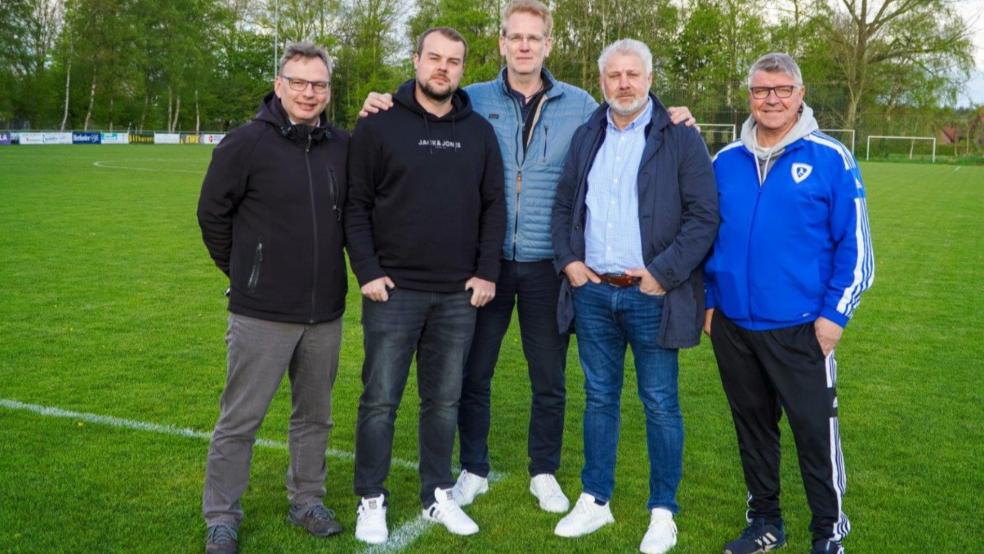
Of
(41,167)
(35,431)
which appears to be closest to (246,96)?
(41,167)

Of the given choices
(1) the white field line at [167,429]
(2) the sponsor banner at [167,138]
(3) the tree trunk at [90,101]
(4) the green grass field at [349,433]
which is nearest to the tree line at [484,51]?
(3) the tree trunk at [90,101]

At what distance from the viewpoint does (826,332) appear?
11.0 feet

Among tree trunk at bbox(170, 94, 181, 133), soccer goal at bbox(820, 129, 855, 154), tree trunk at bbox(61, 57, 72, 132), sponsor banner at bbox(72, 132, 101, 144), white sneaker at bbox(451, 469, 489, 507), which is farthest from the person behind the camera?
tree trunk at bbox(170, 94, 181, 133)

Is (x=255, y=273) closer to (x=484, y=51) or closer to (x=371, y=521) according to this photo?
(x=371, y=521)

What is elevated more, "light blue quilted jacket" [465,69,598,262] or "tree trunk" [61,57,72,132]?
"tree trunk" [61,57,72,132]

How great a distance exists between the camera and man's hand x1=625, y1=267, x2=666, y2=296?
353 cm

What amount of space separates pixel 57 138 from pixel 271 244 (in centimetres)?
4996

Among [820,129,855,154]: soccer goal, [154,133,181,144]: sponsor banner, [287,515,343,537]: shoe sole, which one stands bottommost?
[287,515,343,537]: shoe sole

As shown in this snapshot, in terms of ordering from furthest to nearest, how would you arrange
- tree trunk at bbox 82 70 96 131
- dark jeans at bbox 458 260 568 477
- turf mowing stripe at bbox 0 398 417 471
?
1. tree trunk at bbox 82 70 96 131
2. turf mowing stripe at bbox 0 398 417 471
3. dark jeans at bbox 458 260 568 477

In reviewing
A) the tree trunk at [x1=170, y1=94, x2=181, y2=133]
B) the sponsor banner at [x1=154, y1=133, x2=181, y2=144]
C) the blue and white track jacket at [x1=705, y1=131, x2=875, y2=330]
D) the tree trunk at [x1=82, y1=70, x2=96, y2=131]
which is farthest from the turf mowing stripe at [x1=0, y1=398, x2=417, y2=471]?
the tree trunk at [x1=170, y1=94, x2=181, y2=133]

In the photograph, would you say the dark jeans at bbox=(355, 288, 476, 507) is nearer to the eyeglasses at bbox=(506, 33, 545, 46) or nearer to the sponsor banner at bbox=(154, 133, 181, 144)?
the eyeglasses at bbox=(506, 33, 545, 46)

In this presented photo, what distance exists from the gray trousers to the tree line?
43.5 meters

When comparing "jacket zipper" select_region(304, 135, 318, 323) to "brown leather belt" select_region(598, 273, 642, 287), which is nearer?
"jacket zipper" select_region(304, 135, 318, 323)

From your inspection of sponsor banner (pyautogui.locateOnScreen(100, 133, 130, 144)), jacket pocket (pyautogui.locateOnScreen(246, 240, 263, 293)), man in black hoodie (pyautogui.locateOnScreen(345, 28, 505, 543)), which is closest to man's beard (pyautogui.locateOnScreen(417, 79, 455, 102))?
man in black hoodie (pyautogui.locateOnScreen(345, 28, 505, 543))
